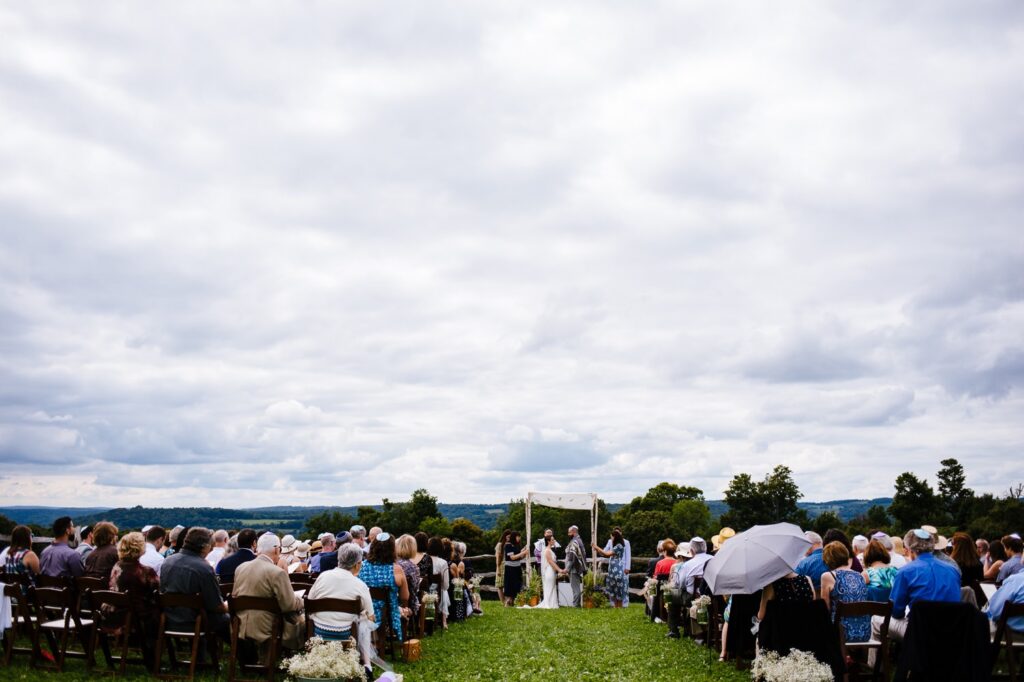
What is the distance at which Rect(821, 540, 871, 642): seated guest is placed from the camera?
9.23 m

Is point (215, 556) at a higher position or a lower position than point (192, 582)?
lower

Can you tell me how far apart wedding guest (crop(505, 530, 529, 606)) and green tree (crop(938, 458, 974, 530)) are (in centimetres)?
3598

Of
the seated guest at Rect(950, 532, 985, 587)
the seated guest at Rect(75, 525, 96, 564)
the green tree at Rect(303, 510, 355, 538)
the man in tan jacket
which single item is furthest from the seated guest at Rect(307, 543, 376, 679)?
the green tree at Rect(303, 510, 355, 538)

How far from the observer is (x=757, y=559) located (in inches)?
349

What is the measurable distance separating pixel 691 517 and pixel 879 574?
53474 millimetres

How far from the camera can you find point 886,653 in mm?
8930

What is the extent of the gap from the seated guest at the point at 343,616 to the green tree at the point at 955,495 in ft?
156

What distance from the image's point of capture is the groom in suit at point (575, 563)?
20.7m

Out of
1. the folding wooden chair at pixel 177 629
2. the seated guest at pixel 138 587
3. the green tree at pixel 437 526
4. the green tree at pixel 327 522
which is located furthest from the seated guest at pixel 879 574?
the green tree at pixel 437 526

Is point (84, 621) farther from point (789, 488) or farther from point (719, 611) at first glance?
point (789, 488)

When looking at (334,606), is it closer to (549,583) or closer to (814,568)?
(814,568)

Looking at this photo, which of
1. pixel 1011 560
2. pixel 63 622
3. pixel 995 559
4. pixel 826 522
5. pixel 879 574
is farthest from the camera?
pixel 826 522

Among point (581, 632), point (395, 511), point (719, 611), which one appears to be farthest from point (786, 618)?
point (395, 511)

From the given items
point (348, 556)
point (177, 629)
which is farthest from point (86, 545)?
point (348, 556)
